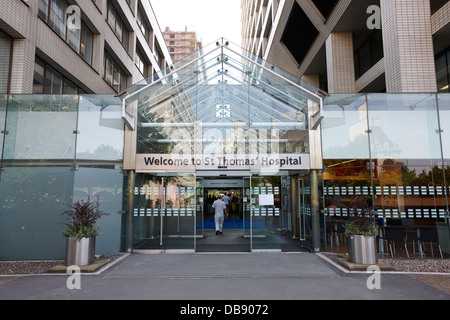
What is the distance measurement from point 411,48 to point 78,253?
11.4 meters

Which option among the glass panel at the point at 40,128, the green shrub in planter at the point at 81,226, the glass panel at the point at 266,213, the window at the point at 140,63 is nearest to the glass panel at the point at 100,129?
the glass panel at the point at 40,128

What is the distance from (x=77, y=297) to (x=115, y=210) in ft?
14.4

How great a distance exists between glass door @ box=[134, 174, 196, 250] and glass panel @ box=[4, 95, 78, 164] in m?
2.48

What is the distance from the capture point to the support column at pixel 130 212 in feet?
30.6

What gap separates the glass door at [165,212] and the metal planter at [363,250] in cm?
466

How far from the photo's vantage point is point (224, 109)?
33.6 ft

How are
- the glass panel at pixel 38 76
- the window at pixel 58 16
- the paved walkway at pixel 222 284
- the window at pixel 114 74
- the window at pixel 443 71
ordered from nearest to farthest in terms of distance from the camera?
the paved walkway at pixel 222 284
the glass panel at pixel 38 76
the window at pixel 443 71
the window at pixel 58 16
the window at pixel 114 74

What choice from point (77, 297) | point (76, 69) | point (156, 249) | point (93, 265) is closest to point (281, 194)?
point (156, 249)

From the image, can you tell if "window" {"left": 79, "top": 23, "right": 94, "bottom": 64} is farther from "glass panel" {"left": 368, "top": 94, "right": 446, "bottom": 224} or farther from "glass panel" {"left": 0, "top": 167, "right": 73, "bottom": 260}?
"glass panel" {"left": 368, "top": 94, "right": 446, "bottom": 224}

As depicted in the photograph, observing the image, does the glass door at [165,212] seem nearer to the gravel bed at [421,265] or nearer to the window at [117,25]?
the gravel bed at [421,265]

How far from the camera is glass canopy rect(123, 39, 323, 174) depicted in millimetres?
9680

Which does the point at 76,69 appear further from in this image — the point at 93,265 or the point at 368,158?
the point at 368,158

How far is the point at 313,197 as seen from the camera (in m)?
9.52

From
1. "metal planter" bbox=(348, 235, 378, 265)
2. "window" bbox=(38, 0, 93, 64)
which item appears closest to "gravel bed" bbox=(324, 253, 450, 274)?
"metal planter" bbox=(348, 235, 378, 265)
